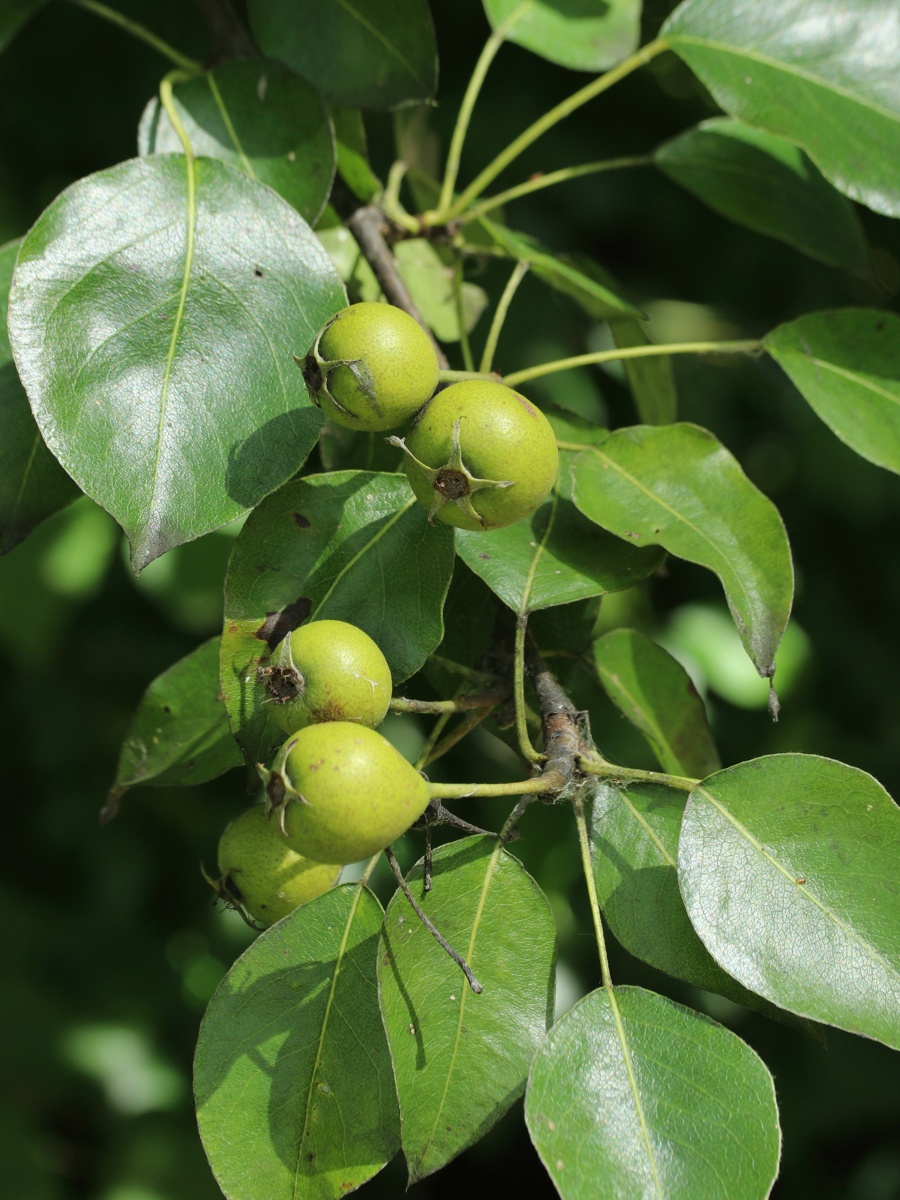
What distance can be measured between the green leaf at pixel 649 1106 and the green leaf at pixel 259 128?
0.94 meters

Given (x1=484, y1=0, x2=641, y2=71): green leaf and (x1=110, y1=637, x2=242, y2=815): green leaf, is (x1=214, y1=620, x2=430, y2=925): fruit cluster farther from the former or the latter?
(x1=484, y1=0, x2=641, y2=71): green leaf

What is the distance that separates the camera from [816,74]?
1458 millimetres

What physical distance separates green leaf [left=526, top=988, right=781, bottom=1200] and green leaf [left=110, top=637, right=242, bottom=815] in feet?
1.66

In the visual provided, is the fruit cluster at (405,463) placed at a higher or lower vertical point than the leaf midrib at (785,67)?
lower

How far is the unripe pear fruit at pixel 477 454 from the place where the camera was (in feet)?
2.97

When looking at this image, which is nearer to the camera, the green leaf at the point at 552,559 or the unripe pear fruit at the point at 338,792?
the unripe pear fruit at the point at 338,792

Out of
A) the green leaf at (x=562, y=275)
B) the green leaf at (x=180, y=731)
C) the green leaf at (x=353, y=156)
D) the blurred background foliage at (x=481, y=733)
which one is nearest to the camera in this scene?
the green leaf at (x=180, y=731)

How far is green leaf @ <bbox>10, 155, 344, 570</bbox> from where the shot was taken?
38.3 inches

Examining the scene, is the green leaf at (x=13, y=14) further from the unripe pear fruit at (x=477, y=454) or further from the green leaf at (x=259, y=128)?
the unripe pear fruit at (x=477, y=454)

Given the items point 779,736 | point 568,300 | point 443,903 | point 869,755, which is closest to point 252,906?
point 443,903

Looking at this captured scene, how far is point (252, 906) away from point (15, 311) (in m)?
0.61

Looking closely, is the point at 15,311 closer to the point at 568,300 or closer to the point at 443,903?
the point at 443,903

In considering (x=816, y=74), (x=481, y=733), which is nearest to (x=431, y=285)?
(x=816, y=74)

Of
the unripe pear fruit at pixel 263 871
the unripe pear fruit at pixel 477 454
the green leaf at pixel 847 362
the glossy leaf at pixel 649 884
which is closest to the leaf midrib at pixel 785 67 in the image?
the green leaf at pixel 847 362
